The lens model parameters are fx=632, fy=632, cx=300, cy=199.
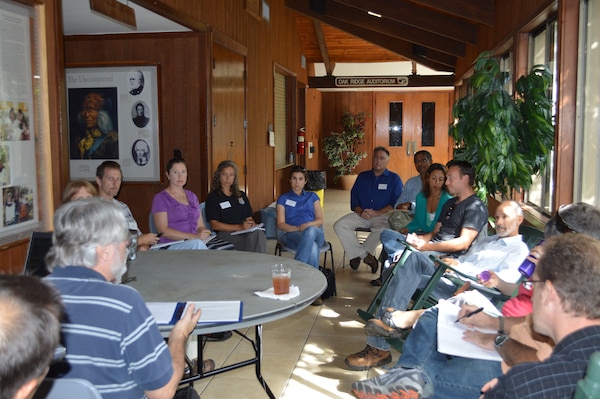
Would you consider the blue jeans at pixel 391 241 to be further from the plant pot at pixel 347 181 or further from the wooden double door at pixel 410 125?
the wooden double door at pixel 410 125

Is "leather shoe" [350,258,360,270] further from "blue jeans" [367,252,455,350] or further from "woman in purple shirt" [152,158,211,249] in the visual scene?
"blue jeans" [367,252,455,350]

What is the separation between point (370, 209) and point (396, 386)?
3760mm

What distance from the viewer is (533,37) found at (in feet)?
18.3

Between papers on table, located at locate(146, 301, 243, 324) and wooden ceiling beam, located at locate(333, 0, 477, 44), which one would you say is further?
wooden ceiling beam, located at locate(333, 0, 477, 44)

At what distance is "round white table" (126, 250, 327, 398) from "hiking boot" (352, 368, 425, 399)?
0.49 meters

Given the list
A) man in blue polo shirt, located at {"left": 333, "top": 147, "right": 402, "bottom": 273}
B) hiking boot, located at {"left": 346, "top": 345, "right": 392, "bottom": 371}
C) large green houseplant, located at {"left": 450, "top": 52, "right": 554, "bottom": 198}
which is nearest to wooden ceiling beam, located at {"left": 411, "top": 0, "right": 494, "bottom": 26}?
man in blue polo shirt, located at {"left": 333, "top": 147, "right": 402, "bottom": 273}

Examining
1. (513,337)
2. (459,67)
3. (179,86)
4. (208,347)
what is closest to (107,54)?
(179,86)

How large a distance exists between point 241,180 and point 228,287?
5.08 metres

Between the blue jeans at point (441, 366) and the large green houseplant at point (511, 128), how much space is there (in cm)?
206

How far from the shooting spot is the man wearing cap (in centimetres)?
611

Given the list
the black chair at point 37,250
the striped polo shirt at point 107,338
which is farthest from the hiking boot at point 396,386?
the black chair at point 37,250

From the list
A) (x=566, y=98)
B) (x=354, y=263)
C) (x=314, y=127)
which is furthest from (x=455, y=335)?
(x=314, y=127)

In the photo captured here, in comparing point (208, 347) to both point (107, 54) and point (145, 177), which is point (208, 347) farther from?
point (107, 54)

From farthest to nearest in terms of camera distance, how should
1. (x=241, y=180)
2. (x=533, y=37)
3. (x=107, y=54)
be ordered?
(x=241, y=180) → (x=107, y=54) → (x=533, y=37)
